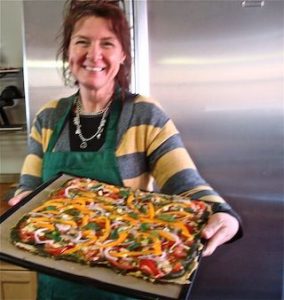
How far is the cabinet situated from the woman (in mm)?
539

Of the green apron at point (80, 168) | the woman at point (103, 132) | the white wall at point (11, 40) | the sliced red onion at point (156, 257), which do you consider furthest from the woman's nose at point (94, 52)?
the white wall at point (11, 40)

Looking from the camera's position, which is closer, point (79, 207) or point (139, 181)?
point (79, 207)

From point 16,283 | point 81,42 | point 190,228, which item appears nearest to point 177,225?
point 190,228

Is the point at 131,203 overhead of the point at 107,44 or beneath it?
beneath

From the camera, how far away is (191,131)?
Result: 1.40m

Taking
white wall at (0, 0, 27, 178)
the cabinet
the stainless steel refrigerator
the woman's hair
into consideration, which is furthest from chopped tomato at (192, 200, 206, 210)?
white wall at (0, 0, 27, 178)

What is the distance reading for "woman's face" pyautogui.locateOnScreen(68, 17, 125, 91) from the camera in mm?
867

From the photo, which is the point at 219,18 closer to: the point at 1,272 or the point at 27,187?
the point at 27,187

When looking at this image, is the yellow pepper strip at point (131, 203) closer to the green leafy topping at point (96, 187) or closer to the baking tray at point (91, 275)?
the green leafy topping at point (96, 187)

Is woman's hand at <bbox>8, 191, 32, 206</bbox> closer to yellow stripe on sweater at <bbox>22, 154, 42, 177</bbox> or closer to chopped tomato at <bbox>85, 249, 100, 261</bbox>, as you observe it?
yellow stripe on sweater at <bbox>22, 154, 42, 177</bbox>

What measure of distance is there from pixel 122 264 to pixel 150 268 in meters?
0.05

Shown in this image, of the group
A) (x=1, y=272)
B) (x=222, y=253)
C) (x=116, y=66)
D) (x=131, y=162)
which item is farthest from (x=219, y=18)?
(x=1, y=272)

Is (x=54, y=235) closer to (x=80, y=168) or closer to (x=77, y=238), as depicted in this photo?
(x=77, y=238)

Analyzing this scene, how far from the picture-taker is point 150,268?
2.00ft
